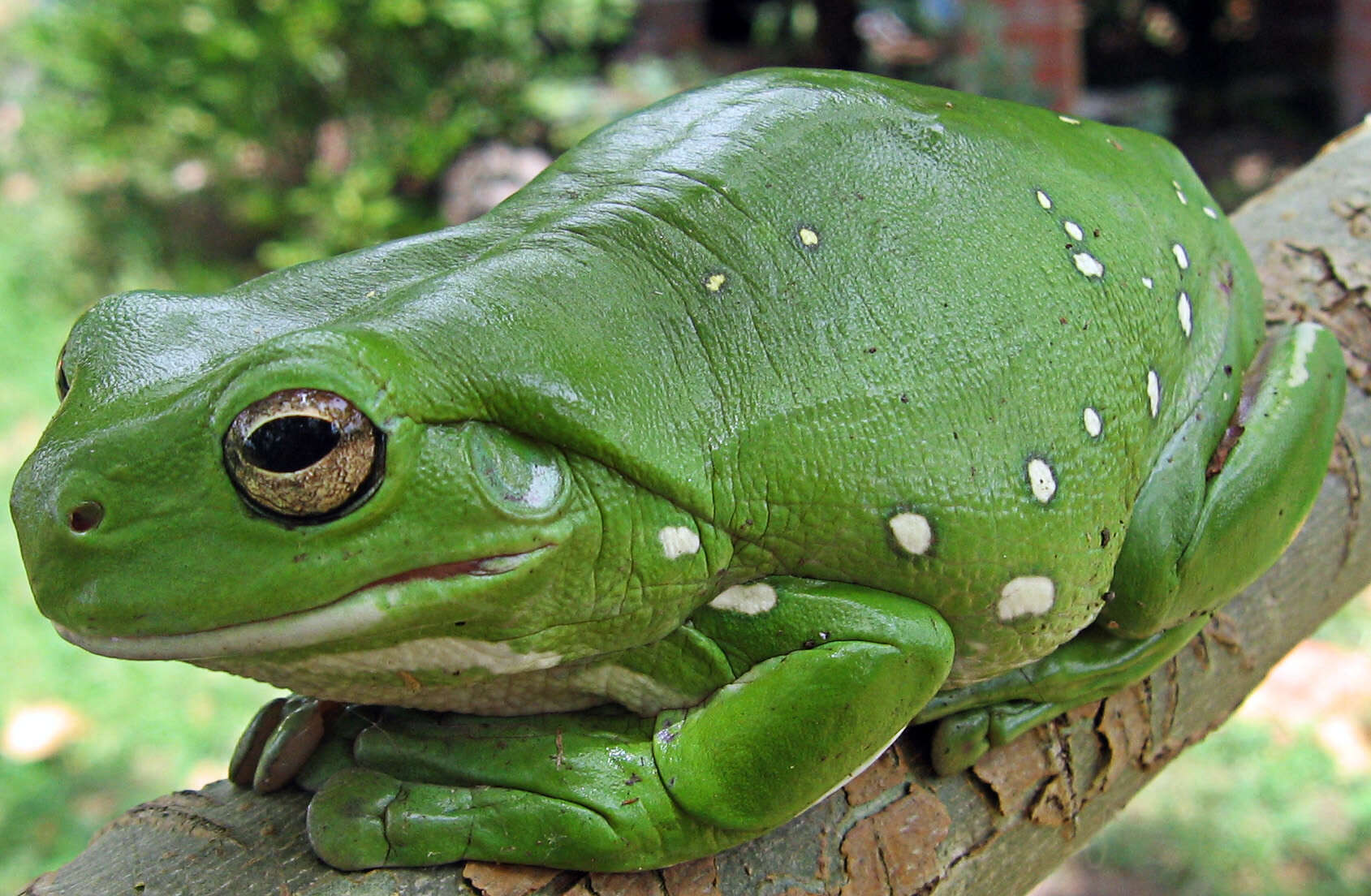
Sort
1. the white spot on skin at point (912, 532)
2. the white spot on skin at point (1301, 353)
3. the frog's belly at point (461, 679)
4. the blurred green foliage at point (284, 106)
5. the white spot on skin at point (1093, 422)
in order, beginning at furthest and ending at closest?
the blurred green foliage at point (284, 106) → the white spot on skin at point (1301, 353) → the white spot on skin at point (1093, 422) → the white spot on skin at point (912, 532) → the frog's belly at point (461, 679)

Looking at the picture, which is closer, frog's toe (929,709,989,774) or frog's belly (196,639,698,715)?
frog's belly (196,639,698,715)

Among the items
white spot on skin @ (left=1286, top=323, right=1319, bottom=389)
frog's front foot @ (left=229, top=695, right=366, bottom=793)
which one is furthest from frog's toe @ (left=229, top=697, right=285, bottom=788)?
white spot on skin @ (left=1286, top=323, right=1319, bottom=389)

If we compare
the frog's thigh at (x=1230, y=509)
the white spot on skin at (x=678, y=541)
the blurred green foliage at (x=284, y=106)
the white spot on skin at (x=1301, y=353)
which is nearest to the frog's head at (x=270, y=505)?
the white spot on skin at (x=678, y=541)

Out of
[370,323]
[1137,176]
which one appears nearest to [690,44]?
[1137,176]

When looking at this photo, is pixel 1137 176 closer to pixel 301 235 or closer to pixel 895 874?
pixel 895 874

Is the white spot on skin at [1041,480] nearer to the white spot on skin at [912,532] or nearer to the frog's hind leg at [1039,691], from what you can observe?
the white spot on skin at [912,532]

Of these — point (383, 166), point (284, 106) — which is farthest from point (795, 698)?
point (284, 106)

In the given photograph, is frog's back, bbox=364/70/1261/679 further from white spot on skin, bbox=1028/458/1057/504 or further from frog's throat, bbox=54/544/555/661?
frog's throat, bbox=54/544/555/661
